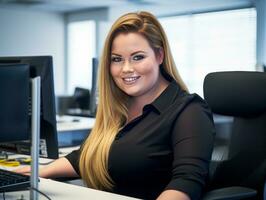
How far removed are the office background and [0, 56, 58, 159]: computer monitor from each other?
4927mm

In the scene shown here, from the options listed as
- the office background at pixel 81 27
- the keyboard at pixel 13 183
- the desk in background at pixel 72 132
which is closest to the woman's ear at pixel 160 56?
the keyboard at pixel 13 183

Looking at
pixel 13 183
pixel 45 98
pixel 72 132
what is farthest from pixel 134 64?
pixel 72 132

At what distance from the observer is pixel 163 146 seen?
5.09 feet

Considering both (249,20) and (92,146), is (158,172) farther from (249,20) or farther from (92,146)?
(249,20)

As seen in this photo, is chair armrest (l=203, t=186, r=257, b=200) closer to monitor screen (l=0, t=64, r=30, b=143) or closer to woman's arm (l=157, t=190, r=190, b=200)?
woman's arm (l=157, t=190, r=190, b=200)

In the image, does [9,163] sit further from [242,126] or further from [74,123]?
[74,123]

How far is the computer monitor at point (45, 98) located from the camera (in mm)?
1702

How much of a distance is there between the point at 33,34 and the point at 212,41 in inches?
134

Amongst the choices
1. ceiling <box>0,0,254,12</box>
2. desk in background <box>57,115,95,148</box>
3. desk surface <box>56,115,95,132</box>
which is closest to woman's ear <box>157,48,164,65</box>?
desk in background <box>57,115,95,148</box>

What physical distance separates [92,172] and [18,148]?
0.34 meters

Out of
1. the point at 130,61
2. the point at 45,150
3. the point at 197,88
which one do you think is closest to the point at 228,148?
the point at 130,61

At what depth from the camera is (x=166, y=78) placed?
5.54ft

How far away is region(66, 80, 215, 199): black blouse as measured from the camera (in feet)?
4.64

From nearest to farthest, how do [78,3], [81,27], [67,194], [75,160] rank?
[67,194] → [75,160] → [78,3] → [81,27]
